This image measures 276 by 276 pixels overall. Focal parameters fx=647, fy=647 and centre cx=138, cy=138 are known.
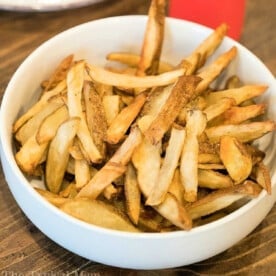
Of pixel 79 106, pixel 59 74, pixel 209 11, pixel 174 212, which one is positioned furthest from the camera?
pixel 209 11

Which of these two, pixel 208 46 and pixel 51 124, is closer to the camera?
pixel 51 124

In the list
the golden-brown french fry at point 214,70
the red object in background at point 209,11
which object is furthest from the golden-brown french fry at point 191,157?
the red object in background at point 209,11

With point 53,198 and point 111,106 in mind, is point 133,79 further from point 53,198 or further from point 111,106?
point 53,198

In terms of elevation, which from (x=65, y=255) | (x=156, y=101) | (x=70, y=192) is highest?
(x=156, y=101)

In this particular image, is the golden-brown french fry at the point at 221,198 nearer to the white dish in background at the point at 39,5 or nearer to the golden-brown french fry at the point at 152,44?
the golden-brown french fry at the point at 152,44

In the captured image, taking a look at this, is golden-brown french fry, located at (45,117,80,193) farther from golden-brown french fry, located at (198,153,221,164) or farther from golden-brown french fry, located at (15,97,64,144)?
golden-brown french fry, located at (198,153,221,164)

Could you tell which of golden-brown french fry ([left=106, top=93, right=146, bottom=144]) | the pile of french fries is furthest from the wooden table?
golden-brown french fry ([left=106, top=93, right=146, bottom=144])

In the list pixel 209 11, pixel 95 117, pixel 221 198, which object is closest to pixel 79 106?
pixel 95 117

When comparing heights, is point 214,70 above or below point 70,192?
above
